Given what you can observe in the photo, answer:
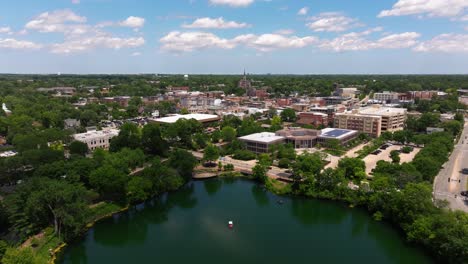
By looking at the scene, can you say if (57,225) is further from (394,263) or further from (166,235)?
(394,263)

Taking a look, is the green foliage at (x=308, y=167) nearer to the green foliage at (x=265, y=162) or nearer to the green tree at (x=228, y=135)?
the green foliage at (x=265, y=162)

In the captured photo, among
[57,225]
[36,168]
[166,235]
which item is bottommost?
[166,235]

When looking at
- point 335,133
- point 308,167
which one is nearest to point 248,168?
point 308,167

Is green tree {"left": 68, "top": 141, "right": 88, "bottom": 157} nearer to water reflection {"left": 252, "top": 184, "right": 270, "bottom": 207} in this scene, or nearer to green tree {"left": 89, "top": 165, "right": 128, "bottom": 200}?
green tree {"left": 89, "top": 165, "right": 128, "bottom": 200}

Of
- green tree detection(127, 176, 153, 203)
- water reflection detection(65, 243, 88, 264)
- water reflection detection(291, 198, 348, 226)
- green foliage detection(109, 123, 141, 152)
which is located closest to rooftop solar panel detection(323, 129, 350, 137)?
water reflection detection(291, 198, 348, 226)

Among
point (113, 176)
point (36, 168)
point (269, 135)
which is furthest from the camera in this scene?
point (269, 135)

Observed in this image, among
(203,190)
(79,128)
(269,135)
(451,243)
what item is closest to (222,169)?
(203,190)
